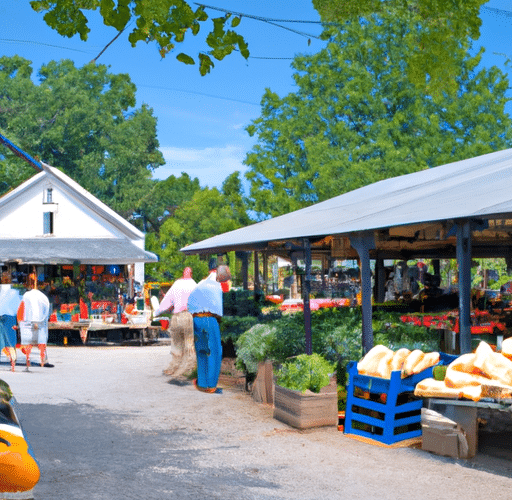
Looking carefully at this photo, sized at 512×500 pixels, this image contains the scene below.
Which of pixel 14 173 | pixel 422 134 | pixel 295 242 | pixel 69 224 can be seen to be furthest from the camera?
pixel 14 173

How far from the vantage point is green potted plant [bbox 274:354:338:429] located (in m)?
9.19

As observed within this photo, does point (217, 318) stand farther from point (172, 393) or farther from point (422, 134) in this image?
point (422, 134)

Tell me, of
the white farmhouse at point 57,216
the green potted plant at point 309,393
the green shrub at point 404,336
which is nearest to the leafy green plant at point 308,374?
the green potted plant at point 309,393

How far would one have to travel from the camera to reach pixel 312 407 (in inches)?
363

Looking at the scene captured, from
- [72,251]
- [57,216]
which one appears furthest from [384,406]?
[57,216]

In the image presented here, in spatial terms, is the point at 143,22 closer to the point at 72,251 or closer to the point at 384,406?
the point at 384,406

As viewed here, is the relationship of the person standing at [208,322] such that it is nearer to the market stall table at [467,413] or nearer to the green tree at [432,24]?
the market stall table at [467,413]

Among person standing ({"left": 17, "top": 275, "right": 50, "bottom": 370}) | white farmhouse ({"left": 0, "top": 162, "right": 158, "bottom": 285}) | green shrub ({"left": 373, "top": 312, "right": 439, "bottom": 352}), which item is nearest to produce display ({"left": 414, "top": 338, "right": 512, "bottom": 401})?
green shrub ({"left": 373, "top": 312, "right": 439, "bottom": 352})

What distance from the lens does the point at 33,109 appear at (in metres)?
50.3

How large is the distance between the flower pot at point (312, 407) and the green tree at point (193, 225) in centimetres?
3734

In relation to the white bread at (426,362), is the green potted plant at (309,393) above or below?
below

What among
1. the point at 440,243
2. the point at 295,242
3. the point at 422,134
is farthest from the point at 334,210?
the point at 422,134

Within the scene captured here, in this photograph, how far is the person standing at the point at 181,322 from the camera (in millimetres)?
13836

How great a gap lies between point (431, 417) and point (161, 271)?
4072 cm
